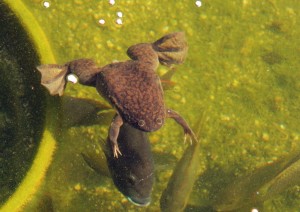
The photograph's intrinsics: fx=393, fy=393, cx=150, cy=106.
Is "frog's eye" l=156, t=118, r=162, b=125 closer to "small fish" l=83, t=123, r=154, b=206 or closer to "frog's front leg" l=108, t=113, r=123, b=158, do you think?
"frog's front leg" l=108, t=113, r=123, b=158

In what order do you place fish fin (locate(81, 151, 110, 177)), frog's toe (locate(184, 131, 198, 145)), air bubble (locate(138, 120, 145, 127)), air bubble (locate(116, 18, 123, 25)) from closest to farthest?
air bubble (locate(138, 120, 145, 127)), frog's toe (locate(184, 131, 198, 145)), fish fin (locate(81, 151, 110, 177)), air bubble (locate(116, 18, 123, 25))

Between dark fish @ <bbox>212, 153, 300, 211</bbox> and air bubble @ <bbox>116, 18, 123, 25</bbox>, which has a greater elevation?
air bubble @ <bbox>116, 18, 123, 25</bbox>

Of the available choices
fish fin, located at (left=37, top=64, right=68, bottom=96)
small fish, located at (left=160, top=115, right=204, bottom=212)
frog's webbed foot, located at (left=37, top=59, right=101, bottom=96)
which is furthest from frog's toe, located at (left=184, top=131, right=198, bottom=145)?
fish fin, located at (left=37, top=64, right=68, bottom=96)

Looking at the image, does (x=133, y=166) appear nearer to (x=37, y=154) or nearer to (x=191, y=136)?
(x=191, y=136)

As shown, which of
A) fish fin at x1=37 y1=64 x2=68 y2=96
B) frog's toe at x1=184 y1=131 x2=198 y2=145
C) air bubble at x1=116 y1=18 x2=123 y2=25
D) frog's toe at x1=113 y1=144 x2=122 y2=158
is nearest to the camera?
fish fin at x1=37 y1=64 x2=68 y2=96

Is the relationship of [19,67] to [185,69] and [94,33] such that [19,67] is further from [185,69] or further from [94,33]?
[185,69]

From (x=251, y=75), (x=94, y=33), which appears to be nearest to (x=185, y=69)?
(x=251, y=75)
